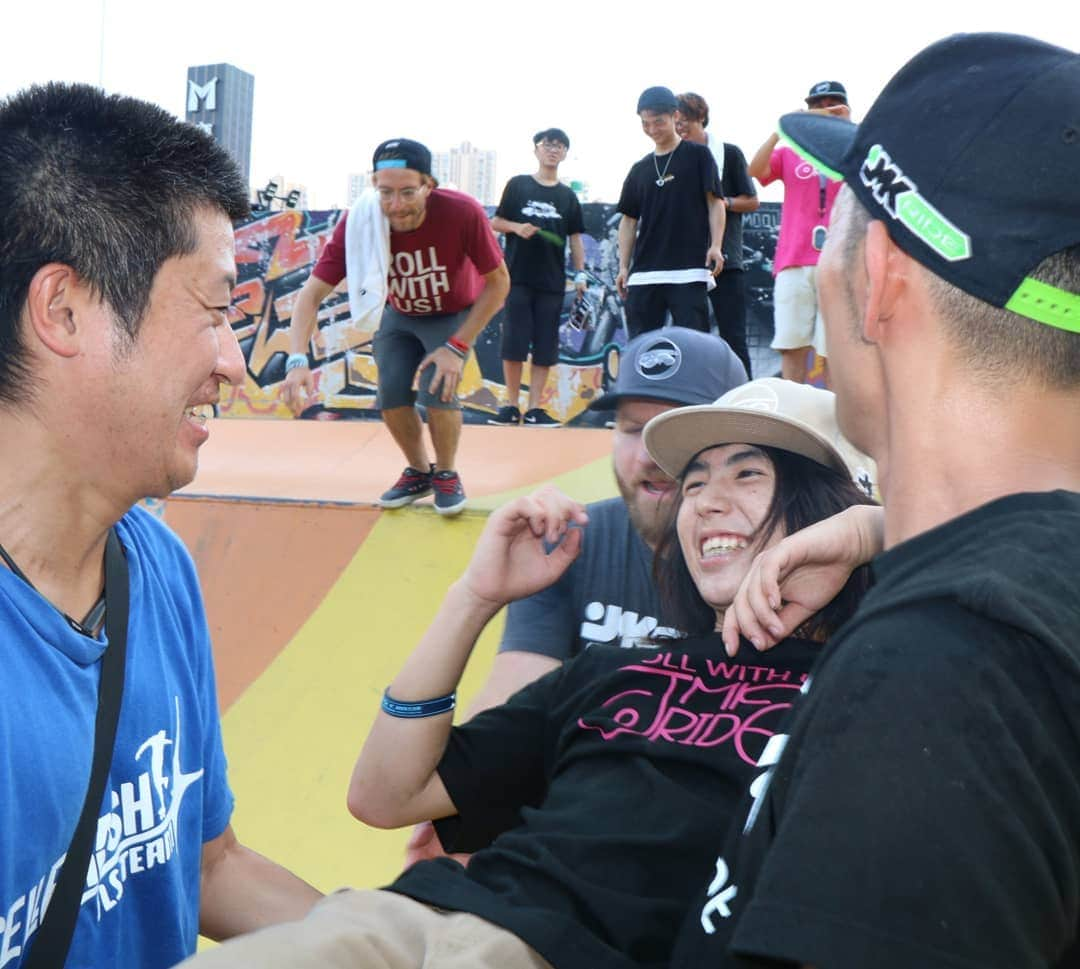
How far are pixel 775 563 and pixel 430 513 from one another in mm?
3865

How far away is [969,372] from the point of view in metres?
1.06

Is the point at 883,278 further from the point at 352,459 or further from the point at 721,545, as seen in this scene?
the point at 352,459

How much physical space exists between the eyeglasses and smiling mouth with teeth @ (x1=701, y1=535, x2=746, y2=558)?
401cm

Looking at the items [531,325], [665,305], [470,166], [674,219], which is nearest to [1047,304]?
[674,219]

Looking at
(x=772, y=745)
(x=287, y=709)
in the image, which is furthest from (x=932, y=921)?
(x=287, y=709)

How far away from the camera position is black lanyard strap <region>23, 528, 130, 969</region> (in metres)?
1.51

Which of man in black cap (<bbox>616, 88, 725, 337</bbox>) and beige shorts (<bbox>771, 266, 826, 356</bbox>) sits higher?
man in black cap (<bbox>616, 88, 725, 337</bbox>)

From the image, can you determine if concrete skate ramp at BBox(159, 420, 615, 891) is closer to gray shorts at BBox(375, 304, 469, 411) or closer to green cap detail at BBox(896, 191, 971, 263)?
gray shorts at BBox(375, 304, 469, 411)

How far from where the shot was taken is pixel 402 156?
223 inches

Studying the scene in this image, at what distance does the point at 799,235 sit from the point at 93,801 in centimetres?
593

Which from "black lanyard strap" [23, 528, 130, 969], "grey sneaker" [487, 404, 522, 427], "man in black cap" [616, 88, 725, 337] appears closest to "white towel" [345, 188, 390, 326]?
"man in black cap" [616, 88, 725, 337]

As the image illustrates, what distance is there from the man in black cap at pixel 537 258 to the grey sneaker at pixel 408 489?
283cm

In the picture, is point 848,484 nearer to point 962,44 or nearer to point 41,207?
point 962,44

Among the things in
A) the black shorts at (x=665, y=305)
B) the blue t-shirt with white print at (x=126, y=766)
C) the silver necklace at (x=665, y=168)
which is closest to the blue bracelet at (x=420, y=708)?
the blue t-shirt with white print at (x=126, y=766)
